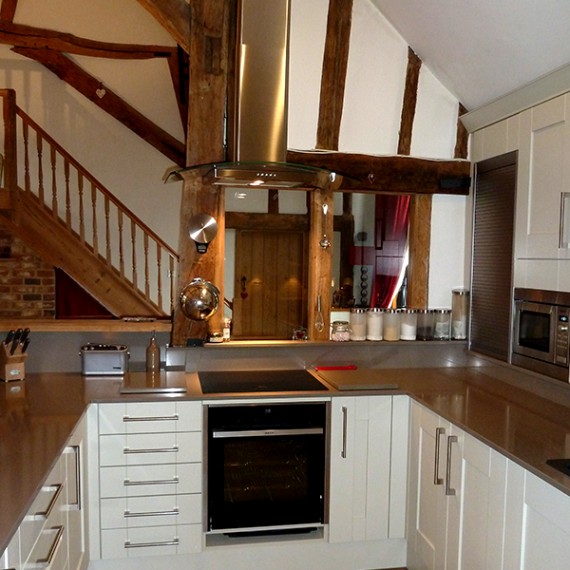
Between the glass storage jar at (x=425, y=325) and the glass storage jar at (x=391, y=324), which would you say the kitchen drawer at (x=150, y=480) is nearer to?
the glass storage jar at (x=391, y=324)

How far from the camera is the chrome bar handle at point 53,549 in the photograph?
1642 mm

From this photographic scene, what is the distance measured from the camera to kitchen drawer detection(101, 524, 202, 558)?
8.25 ft

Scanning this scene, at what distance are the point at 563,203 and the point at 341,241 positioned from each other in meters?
1.29

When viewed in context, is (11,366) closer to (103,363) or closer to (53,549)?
(103,363)

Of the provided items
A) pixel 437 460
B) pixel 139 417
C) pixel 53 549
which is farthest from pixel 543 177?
pixel 53 549

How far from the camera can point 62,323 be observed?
3018 mm

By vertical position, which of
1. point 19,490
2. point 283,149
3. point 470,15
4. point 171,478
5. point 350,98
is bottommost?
point 171,478

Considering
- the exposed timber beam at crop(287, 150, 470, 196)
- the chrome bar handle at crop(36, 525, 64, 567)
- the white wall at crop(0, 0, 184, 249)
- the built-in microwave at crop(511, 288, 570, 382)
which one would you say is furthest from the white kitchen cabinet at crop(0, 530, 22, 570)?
the white wall at crop(0, 0, 184, 249)

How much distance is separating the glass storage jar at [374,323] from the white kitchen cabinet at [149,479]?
3.86 feet

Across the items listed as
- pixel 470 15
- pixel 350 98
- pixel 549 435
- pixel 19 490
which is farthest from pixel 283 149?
pixel 19 490

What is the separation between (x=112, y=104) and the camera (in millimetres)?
4941

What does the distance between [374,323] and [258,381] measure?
2.68ft

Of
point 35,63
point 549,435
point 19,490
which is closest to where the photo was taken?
point 19,490

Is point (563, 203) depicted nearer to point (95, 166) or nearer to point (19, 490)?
point (19, 490)
